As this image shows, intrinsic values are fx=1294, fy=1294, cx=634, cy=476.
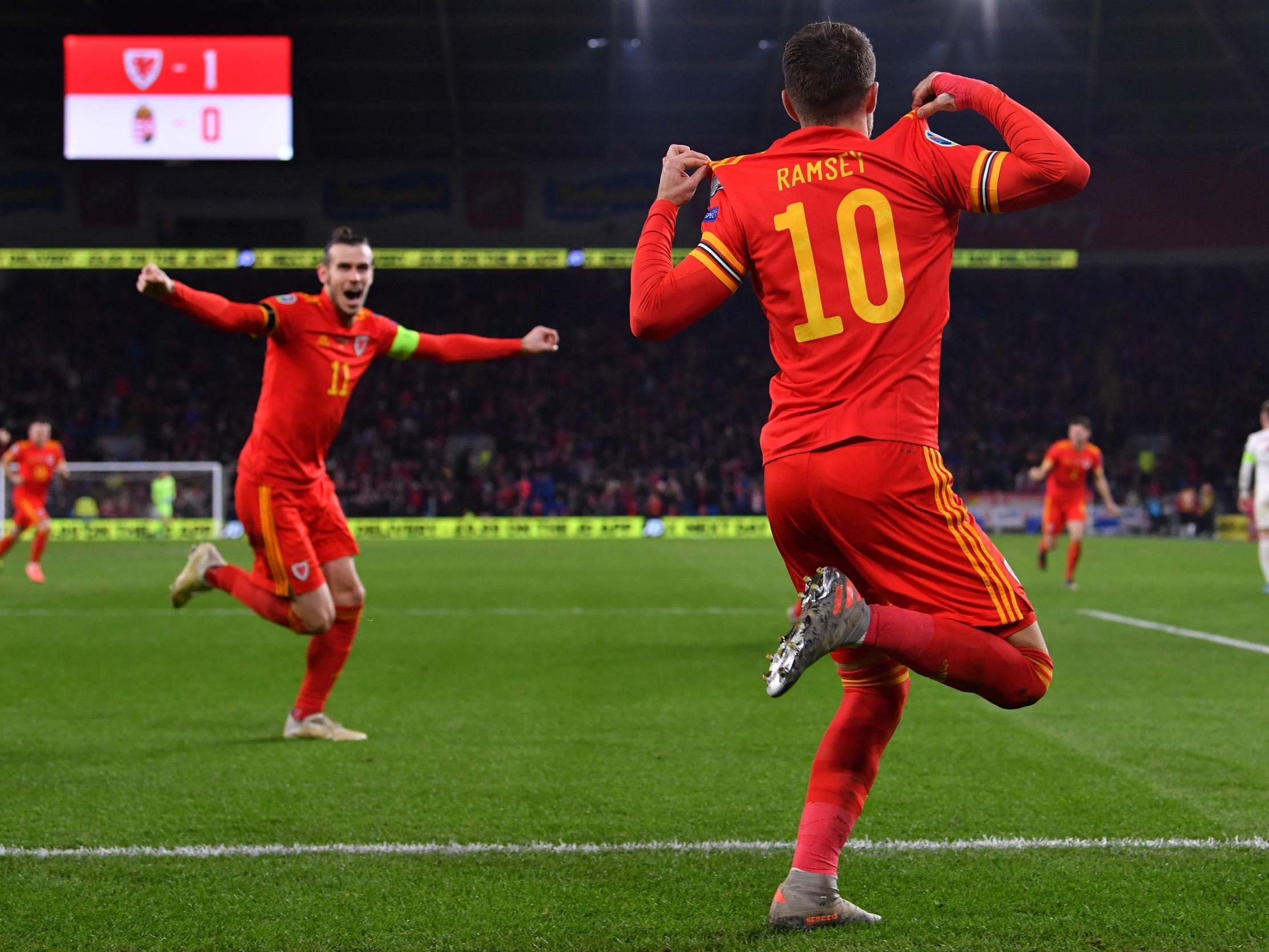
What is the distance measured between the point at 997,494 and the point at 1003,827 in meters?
29.9

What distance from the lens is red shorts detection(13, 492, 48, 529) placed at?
675 inches

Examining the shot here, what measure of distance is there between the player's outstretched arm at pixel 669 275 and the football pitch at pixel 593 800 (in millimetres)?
1510

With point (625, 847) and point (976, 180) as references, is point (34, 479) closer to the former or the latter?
point (625, 847)

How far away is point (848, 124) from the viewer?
127 inches

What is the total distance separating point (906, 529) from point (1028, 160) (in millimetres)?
897

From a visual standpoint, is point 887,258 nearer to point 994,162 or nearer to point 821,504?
point 994,162

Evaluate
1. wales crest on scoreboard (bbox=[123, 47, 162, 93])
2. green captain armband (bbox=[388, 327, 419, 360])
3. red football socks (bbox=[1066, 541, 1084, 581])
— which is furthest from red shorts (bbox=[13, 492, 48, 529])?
red football socks (bbox=[1066, 541, 1084, 581])

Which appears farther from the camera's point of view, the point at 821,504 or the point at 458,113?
the point at 458,113

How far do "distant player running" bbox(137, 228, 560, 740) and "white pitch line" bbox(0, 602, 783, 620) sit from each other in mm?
5979

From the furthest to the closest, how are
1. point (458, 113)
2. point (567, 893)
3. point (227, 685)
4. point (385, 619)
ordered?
point (458, 113) → point (385, 619) → point (227, 685) → point (567, 893)

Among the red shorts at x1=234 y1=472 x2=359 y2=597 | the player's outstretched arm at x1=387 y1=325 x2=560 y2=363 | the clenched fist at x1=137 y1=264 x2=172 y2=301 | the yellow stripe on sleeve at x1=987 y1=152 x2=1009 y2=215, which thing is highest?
the yellow stripe on sleeve at x1=987 y1=152 x2=1009 y2=215

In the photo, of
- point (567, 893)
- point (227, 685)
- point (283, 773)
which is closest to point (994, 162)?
point (567, 893)

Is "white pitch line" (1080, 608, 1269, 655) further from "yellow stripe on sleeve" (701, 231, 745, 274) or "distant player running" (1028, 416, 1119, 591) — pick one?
"yellow stripe on sleeve" (701, 231, 745, 274)

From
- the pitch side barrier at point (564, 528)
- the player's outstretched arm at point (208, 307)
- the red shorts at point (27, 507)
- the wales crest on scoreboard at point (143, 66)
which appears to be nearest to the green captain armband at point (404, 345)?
the player's outstretched arm at point (208, 307)
